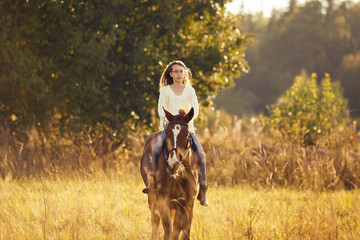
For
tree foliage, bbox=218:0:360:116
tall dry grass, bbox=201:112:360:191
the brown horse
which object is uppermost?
tree foliage, bbox=218:0:360:116

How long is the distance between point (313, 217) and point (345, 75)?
5093 cm

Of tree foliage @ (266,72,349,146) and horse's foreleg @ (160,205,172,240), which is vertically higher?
tree foliage @ (266,72,349,146)

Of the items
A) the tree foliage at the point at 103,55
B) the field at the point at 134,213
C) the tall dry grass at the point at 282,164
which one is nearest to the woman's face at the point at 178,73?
the field at the point at 134,213

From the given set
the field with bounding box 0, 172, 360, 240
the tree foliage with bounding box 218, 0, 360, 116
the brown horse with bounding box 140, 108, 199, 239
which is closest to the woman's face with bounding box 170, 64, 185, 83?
the brown horse with bounding box 140, 108, 199, 239

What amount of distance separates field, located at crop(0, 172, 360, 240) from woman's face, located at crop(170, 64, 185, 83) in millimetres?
2009

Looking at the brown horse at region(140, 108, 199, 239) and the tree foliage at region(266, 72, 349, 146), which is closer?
the brown horse at region(140, 108, 199, 239)

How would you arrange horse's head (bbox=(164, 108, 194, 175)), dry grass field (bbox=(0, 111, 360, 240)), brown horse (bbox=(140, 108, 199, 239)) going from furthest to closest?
1. dry grass field (bbox=(0, 111, 360, 240))
2. brown horse (bbox=(140, 108, 199, 239))
3. horse's head (bbox=(164, 108, 194, 175))

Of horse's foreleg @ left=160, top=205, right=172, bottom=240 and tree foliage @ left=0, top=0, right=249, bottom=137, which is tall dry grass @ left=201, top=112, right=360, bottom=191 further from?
horse's foreleg @ left=160, top=205, right=172, bottom=240

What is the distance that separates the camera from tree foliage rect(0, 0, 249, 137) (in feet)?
37.9

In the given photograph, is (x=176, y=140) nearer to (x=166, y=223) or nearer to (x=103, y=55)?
(x=166, y=223)

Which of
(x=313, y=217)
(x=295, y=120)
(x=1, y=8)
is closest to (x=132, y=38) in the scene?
(x=1, y=8)

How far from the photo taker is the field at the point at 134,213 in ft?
17.3

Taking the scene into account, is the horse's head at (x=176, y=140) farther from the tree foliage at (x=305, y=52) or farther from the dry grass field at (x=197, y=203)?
the tree foliage at (x=305, y=52)

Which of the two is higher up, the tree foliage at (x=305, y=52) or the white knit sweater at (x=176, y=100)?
the tree foliage at (x=305, y=52)
